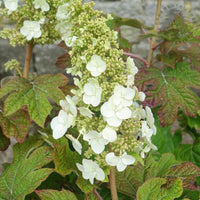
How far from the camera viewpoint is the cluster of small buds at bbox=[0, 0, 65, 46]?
126cm

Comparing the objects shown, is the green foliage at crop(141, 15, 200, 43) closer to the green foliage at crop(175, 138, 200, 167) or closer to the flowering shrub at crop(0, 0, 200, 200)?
the flowering shrub at crop(0, 0, 200, 200)

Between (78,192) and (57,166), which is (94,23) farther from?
(78,192)

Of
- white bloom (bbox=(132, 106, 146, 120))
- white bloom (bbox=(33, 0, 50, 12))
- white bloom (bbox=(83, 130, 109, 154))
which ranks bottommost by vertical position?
white bloom (bbox=(83, 130, 109, 154))

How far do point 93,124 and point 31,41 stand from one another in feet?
2.06

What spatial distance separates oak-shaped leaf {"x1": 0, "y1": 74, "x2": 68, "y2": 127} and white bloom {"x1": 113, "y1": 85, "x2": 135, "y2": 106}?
16.1 inches

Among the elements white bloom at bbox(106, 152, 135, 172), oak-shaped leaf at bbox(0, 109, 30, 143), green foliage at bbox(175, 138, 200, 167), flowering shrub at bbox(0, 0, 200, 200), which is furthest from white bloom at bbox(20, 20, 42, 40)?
green foliage at bbox(175, 138, 200, 167)

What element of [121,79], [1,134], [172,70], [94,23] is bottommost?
[1,134]

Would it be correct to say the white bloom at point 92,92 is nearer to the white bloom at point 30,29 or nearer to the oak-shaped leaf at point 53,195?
the oak-shaped leaf at point 53,195

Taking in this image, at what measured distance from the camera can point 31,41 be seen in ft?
4.58

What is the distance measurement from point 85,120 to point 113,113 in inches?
3.7

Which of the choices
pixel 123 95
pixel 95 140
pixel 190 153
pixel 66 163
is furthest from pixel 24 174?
pixel 190 153

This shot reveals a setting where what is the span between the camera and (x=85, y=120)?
0.91 m

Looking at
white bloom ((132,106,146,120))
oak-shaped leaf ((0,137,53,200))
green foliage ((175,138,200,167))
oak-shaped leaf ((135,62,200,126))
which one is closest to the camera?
white bloom ((132,106,146,120))

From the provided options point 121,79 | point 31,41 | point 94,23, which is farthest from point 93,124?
point 31,41
